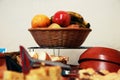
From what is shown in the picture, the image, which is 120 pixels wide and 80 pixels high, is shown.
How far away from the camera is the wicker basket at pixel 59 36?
79 cm

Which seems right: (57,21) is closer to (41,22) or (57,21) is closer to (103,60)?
(41,22)

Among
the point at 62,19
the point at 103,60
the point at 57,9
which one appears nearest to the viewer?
the point at 103,60

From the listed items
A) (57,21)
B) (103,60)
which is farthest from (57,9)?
(103,60)

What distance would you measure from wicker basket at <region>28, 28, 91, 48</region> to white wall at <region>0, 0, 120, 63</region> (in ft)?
1.15

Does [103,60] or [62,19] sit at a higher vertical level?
[62,19]

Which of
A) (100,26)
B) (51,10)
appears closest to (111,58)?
(100,26)

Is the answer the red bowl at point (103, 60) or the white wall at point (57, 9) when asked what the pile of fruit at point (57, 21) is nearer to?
the red bowl at point (103, 60)

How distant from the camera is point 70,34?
2.62 ft

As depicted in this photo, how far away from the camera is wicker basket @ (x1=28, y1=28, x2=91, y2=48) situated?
31.1 inches

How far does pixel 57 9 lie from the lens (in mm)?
1226

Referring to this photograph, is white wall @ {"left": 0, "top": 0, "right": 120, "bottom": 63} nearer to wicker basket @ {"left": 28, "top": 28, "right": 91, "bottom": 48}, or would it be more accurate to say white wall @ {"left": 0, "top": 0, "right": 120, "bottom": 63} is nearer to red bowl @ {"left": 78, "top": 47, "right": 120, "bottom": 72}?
wicker basket @ {"left": 28, "top": 28, "right": 91, "bottom": 48}

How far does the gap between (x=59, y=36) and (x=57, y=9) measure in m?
0.45

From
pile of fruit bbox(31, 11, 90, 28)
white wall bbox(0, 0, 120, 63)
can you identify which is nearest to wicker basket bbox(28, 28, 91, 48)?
pile of fruit bbox(31, 11, 90, 28)

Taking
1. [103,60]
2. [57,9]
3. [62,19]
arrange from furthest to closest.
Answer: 1. [57,9]
2. [62,19]
3. [103,60]
